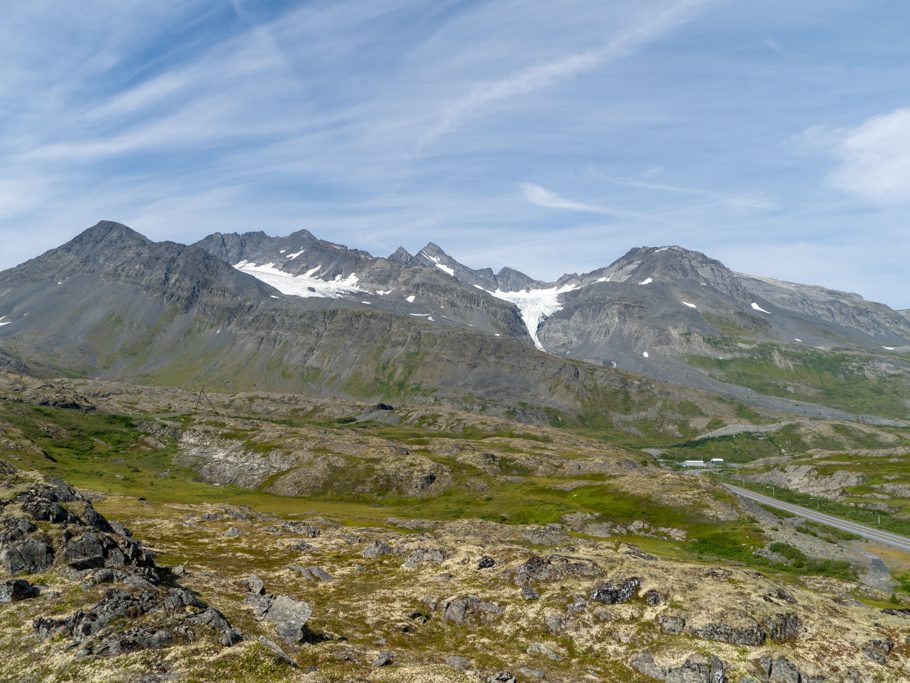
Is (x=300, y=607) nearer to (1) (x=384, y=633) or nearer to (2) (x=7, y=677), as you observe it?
(1) (x=384, y=633)

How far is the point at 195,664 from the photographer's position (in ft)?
109

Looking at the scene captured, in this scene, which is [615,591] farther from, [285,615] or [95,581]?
[95,581]

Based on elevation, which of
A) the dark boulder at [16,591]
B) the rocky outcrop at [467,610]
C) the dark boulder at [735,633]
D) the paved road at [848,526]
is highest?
the dark boulder at [16,591]

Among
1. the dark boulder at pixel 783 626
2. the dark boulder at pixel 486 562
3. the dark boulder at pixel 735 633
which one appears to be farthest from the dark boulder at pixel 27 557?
the dark boulder at pixel 783 626

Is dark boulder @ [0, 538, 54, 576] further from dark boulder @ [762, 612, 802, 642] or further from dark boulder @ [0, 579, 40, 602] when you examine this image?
dark boulder @ [762, 612, 802, 642]

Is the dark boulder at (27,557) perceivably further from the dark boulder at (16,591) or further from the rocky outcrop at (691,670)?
the rocky outcrop at (691,670)

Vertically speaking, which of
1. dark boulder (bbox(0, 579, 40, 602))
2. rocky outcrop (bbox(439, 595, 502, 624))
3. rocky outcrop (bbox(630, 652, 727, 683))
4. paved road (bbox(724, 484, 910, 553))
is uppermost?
dark boulder (bbox(0, 579, 40, 602))

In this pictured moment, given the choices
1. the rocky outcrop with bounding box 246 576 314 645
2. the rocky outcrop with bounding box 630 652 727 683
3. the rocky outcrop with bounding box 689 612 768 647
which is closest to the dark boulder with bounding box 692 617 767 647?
the rocky outcrop with bounding box 689 612 768 647

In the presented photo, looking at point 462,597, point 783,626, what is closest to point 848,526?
point 783,626

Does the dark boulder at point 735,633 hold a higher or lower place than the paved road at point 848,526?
higher

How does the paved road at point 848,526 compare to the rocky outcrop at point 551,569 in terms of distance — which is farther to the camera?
the paved road at point 848,526

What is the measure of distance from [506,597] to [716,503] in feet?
305

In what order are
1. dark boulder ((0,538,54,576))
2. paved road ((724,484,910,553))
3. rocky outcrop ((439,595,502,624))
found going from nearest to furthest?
dark boulder ((0,538,54,576)) < rocky outcrop ((439,595,502,624)) < paved road ((724,484,910,553))

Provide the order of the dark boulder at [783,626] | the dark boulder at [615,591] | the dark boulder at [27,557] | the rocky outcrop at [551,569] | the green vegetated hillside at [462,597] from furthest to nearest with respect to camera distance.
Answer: the rocky outcrop at [551,569]
the dark boulder at [615,591]
the dark boulder at [783,626]
the dark boulder at [27,557]
the green vegetated hillside at [462,597]
